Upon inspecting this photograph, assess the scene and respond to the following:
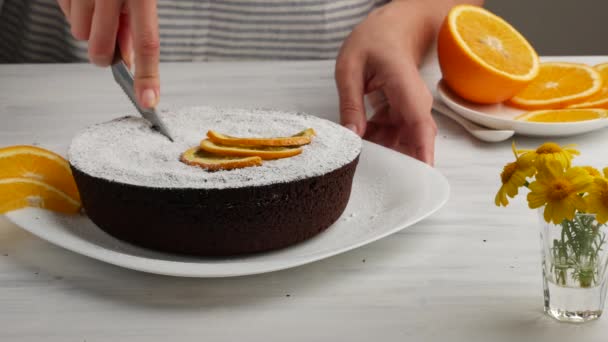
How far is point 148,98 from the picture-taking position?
3.04 feet

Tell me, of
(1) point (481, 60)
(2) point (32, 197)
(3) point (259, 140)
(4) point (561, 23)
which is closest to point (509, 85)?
(1) point (481, 60)

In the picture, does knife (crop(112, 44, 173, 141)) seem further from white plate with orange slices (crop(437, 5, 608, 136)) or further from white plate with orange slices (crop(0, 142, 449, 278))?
white plate with orange slices (crop(437, 5, 608, 136))

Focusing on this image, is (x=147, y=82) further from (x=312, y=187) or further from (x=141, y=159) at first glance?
(x=312, y=187)

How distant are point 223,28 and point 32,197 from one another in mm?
976

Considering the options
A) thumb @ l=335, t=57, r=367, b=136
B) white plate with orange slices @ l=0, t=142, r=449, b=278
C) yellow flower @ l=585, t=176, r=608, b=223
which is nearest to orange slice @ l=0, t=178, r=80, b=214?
white plate with orange slices @ l=0, t=142, r=449, b=278

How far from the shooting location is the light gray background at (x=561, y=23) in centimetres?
279

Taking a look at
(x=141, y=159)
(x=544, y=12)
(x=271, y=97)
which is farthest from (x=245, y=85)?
(x=544, y=12)

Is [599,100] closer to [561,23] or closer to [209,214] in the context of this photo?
[209,214]

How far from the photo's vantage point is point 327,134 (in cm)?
104

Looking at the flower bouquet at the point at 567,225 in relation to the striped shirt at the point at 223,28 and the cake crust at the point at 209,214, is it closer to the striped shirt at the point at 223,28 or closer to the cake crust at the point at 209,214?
the cake crust at the point at 209,214

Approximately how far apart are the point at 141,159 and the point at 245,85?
0.70 meters

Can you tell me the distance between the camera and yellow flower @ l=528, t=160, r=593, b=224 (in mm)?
710

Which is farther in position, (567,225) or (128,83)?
(128,83)

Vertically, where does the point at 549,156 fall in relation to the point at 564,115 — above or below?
above
